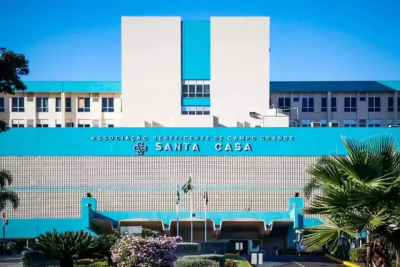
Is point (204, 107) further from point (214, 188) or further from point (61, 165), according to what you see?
point (61, 165)

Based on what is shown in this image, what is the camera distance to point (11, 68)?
45.0 m

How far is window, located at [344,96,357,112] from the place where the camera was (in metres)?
89.0

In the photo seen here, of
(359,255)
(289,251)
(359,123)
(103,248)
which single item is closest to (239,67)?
(359,123)

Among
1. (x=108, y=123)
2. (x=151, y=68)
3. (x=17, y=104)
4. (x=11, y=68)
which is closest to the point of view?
(x=11, y=68)

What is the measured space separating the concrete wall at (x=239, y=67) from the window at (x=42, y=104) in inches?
861

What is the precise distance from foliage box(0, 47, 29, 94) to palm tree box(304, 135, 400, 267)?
28.7 metres

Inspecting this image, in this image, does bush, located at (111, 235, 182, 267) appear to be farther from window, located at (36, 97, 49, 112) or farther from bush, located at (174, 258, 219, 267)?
window, located at (36, 97, 49, 112)

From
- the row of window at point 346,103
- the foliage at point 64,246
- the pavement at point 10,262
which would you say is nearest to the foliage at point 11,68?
the pavement at point 10,262

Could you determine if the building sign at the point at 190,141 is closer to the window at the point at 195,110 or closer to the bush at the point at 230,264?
the window at the point at 195,110

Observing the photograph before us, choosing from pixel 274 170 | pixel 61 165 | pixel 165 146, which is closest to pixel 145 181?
pixel 165 146

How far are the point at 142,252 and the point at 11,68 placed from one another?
19986 millimetres

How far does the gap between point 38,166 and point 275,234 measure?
24.5 m

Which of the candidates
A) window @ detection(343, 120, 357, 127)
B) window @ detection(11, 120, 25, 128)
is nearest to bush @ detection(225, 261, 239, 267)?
window @ detection(11, 120, 25, 128)

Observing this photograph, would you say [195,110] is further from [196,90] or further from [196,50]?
[196,50]
